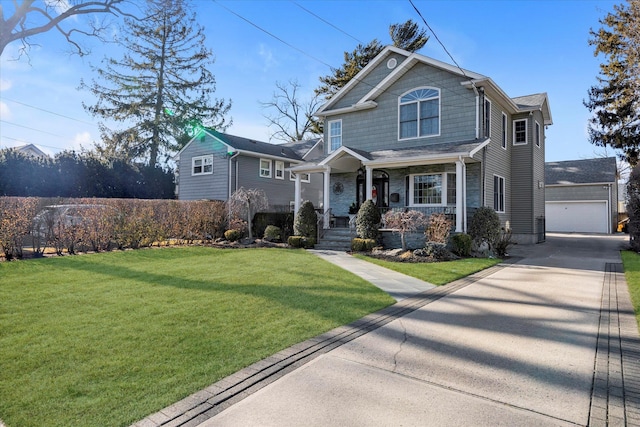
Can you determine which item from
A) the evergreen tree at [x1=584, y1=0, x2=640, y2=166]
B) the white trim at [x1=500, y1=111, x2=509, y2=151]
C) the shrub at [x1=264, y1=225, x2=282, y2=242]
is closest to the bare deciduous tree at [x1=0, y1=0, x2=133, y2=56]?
the shrub at [x1=264, y1=225, x2=282, y2=242]

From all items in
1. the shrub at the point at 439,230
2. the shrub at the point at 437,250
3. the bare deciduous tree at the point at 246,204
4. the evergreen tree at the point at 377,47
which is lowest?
the shrub at the point at 437,250

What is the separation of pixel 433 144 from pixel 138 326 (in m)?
13.3

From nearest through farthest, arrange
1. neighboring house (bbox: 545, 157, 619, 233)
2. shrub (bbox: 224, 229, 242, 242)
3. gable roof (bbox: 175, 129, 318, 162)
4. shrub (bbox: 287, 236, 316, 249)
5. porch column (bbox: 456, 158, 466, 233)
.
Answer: porch column (bbox: 456, 158, 466, 233) < shrub (bbox: 287, 236, 316, 249) < shrub (bbox: 224, 229, 242, 242) < gable roof (bbox: 175, 129, 318, 162) < neighboring house (bbox: 545, 157, 619, 233)

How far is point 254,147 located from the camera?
2252cm

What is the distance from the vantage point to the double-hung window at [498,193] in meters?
15.6

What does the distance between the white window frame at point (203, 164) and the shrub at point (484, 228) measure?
1544cm

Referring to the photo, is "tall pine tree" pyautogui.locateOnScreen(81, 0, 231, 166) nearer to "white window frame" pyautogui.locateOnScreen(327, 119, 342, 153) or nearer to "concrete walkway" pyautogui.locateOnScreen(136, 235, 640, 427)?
"white window frame" pyautogui.locateOnScreen(327, 119, 342, 153)

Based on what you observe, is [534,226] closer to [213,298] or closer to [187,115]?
[213,298]

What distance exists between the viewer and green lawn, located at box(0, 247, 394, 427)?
9.57 ft

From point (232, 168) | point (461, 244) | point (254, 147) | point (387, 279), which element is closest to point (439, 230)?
point (461, 244)

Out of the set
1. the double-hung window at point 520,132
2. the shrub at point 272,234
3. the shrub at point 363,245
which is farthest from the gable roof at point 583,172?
the shrub at point 272,234

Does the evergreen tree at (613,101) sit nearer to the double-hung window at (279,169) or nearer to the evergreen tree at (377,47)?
the evergreen tree at (377,47)

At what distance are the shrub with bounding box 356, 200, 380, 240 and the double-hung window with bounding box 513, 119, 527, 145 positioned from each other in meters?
9.49

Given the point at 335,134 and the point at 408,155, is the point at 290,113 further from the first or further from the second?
the point at 408,155
